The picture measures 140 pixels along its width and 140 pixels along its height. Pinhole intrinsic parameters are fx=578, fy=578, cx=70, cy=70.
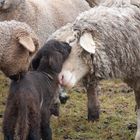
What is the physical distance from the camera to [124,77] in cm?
607

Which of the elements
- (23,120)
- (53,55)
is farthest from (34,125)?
(53,55)

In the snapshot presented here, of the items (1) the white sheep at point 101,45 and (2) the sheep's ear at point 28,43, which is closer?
(2) the sheep's ear at point 28,43

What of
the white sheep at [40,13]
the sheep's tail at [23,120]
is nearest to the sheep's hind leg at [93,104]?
the white sheep at [40,13]

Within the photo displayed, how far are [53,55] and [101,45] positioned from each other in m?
0.50

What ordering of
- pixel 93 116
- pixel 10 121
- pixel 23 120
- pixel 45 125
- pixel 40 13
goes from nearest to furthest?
1. pixel 23 120
2. pixel 10 121
3. pixel 45 125
4. pixel 93 116
5. pixel 40 13

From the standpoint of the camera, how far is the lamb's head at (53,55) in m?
5.59

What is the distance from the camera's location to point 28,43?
18.5 feet

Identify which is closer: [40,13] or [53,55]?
[53,55]

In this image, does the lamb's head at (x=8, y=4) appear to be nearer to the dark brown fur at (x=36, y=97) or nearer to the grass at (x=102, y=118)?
the grass at (x=102, y=118)

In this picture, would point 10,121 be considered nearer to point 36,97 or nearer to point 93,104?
point 36,97

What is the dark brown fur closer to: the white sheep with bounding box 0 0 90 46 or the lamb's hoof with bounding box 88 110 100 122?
the lamb's hoof with bounding box 88 110 100 122

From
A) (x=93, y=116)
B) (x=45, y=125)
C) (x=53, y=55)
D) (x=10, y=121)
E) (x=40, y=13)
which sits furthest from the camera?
(x=40, y=13)

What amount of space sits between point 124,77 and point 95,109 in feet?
5.00

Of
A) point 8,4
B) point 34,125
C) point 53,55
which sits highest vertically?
point 53,55
